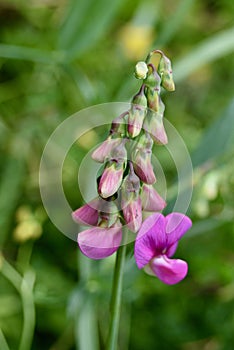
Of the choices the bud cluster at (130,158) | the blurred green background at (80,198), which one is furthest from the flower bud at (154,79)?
the blurred green background at (80,198)

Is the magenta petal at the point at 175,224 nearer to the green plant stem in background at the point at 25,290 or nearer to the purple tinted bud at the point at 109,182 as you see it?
the purple tinted bud at the point at 109,182

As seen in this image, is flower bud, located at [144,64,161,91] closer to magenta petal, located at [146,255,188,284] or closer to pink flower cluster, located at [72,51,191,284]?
pink flower cluster, located at [72,51,191,284]

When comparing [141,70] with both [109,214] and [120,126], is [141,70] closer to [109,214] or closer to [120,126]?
[120,126]

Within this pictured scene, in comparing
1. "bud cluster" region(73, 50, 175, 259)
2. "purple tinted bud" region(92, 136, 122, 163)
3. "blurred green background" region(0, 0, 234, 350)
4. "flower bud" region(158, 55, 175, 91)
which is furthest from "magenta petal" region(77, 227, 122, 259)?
"blurred green background" region(0, 0, 234, 350)

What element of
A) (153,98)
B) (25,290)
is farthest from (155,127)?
(25,290)

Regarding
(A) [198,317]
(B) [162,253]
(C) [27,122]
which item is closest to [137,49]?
(C) [27,122]

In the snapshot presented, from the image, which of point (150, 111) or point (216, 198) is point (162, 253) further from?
point (216, 198)

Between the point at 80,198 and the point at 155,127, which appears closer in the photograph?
the point at 155,127

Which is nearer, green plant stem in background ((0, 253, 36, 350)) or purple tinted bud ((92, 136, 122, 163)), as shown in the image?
purple tinted bud ((92, 136, 122, 163))
